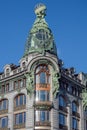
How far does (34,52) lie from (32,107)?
11.9 meters

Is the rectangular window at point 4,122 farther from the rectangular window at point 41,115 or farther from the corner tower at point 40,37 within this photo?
the corner tower at point 40,37

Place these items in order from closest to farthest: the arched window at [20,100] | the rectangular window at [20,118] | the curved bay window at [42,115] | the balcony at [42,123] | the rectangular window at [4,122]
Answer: the balcony at [42,123], the curved bay window at [42,115], the rectangular window at [20,118], the arched window at [20,100], the rectangular window at [4,122]

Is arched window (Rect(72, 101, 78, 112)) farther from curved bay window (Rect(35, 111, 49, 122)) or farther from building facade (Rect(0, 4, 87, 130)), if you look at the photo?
curved bay window (Rect(35, 111, 49, 122))

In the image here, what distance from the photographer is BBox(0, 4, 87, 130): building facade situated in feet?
291

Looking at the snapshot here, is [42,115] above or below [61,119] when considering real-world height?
above

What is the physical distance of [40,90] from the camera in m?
89.5

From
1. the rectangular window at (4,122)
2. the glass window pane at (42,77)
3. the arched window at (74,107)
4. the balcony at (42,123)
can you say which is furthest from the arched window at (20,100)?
the arched window at (74,107)

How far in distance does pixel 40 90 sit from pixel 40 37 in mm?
12239

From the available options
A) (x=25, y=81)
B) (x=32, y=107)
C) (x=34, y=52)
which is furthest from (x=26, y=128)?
(x=34, y=52)

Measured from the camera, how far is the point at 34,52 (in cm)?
9144

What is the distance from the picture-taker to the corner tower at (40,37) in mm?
92188

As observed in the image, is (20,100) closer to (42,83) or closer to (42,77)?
(42,83)

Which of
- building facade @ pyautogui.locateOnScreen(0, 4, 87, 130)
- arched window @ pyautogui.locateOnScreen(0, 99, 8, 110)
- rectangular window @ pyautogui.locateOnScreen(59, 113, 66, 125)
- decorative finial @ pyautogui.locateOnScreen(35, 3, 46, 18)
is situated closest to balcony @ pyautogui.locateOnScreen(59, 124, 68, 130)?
building facade @ pyautogui.locateOnScreen(0, 4, 87, 130)

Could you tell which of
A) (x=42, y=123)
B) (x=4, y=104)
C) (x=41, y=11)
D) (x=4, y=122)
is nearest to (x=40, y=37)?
(x=41, y=11)
